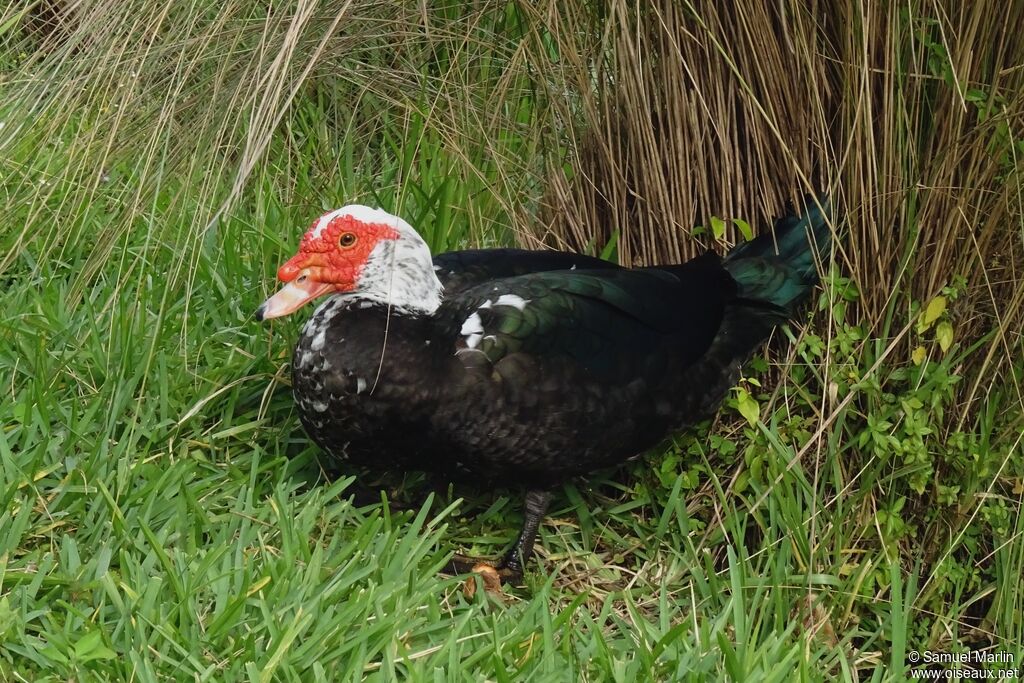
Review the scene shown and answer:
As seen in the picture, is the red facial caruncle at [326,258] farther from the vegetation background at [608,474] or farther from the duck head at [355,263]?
the vegetation background at [608,474]

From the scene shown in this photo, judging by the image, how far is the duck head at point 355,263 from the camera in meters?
2.53

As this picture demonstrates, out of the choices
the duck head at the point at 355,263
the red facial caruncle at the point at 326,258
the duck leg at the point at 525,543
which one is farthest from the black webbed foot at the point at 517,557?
the red facial caruncle at the point at 326,258

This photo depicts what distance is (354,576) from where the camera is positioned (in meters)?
2.21

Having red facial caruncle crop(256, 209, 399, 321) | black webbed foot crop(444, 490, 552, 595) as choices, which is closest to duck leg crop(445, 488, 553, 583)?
black webbed foot crop(444, 490, 552, 595)

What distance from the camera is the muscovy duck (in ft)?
8.11

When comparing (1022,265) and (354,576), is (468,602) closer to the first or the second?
(354,576)

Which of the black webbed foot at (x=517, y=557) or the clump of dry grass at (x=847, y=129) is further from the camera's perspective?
the black webbed foot at (x=517, y=557)

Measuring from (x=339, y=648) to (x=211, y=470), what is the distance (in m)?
0.76

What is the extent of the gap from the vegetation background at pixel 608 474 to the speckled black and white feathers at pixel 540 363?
12cm

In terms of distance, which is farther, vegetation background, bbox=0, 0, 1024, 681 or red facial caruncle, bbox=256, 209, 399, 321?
red facial caruncle, bbox=256, 209, 399, 321

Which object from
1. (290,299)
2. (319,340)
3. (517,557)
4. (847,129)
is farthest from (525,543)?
(847,129)

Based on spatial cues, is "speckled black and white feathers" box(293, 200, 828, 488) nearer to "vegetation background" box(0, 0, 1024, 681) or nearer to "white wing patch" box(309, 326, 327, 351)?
"white wing patch" box(309, 326, 327, 351)

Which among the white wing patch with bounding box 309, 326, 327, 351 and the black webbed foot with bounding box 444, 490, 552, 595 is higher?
the white wing patch with bounding box 309, 326, 327, 351

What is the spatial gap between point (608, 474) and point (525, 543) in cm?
33
